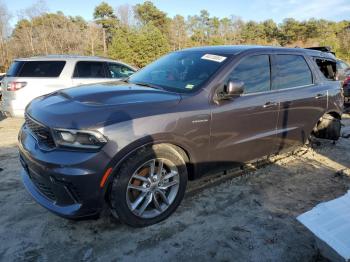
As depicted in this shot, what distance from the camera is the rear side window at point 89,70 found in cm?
825

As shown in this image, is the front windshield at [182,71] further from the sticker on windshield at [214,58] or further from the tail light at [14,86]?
the tail light at [14,86]

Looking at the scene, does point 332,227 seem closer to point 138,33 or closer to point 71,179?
point 71,179

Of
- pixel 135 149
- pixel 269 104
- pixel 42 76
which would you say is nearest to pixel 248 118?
pixel 269 104

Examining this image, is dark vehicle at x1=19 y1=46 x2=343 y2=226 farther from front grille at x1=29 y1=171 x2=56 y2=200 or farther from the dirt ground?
the dirt ground

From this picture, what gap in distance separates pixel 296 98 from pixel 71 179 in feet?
10.8

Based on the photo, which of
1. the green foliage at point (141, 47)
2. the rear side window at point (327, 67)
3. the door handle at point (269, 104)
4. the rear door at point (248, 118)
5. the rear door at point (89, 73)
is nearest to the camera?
the rear door at point (248, 118)

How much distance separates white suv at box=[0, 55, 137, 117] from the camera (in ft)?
24.8

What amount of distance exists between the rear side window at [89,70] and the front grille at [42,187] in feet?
17.7

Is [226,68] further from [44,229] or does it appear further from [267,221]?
[44,229]

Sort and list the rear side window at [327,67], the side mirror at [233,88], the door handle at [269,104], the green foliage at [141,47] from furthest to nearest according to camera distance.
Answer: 1. the green foliage at [141,47]
2. the rear side window at [327,67]
3. the door handle at [269,104]
4. the side mirror at [233,88]

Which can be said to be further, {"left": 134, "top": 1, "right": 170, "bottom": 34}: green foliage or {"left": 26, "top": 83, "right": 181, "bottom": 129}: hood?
{"left": 134, "top": 1, "right": 170, "bottom": 34}: green foliage

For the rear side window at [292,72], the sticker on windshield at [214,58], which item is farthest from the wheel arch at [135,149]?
the rear side window at [292,72]

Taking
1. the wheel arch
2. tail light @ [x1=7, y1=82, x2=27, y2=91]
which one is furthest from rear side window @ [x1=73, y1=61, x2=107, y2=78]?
the wheel arch

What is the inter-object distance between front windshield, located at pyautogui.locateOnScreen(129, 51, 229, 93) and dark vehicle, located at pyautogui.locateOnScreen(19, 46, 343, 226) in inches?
0.6
